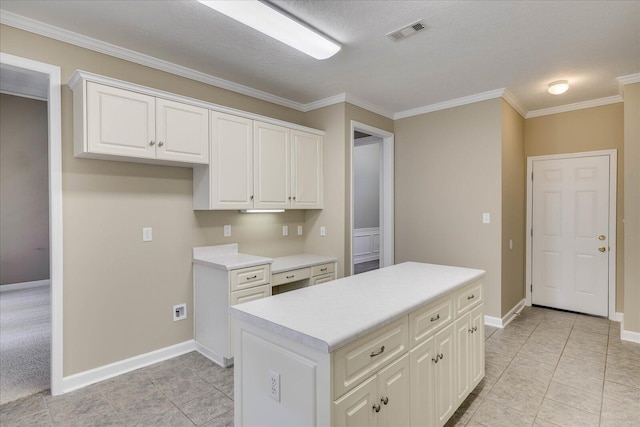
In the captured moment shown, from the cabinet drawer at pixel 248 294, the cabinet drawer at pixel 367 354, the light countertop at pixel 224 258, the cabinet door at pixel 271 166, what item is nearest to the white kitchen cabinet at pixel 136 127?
the cabinet door at pixel 271 166

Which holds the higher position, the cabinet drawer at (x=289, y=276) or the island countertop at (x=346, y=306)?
the island countertop at (x=346, y=306)

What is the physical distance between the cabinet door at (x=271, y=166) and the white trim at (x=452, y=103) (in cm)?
182

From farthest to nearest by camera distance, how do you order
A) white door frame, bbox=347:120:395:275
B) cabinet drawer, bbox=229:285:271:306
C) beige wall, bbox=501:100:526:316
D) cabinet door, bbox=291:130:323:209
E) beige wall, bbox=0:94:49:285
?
beige wall, bbox=0:94:49:285
white door frame, bbox=347:120:395:275
beige wall, bbox=501:100:526:316
cabinet door, bbox=291:130:323:209
cabinet drawer, bbox=229:285:271:306

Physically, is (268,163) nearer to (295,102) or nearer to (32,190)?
(295,102)

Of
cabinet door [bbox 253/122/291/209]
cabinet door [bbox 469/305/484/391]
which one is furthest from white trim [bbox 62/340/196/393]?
cabinet door [bbox 469/305/484/391]

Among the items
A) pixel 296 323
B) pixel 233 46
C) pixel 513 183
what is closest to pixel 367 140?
pixel 513 183

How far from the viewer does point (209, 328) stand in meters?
3.03

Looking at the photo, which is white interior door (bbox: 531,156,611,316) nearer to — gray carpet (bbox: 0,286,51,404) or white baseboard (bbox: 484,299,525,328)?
white baseboard (bbox: 484,299,525,328)

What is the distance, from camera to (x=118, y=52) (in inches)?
108

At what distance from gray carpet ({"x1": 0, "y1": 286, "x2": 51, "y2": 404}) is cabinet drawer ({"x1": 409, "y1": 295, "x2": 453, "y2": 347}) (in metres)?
2.77

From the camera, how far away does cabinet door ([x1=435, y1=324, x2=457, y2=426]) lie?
190cm

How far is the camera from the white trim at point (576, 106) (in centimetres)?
400

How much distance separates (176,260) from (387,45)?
8.69 ft

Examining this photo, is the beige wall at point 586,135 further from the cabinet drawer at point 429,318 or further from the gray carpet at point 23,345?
the gray carpet at point 23,345
